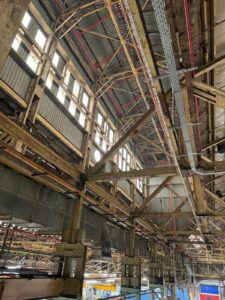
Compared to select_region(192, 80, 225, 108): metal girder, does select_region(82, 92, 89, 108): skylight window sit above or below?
above

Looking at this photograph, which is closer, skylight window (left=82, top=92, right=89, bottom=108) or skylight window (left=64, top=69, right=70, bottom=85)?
skylight window (left=64, top=69, right=70, bottom=85)

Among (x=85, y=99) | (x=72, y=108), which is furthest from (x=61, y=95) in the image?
(x=85, y=99)

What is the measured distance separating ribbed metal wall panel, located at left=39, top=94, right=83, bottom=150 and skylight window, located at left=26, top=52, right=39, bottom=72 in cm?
96

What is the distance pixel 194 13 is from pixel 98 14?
6417 mm

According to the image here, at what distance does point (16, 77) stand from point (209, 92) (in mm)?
5331

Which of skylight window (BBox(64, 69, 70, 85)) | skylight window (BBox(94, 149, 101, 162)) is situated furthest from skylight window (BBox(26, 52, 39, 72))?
skylight window (BBox(94, 149, 101, 162))

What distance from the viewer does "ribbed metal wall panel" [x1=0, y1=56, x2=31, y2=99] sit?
20.4 feet

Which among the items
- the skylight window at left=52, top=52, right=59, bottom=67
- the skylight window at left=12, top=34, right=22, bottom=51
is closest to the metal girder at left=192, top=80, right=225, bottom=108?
the skylight window at left=12, top=34, right=22, bottom=51

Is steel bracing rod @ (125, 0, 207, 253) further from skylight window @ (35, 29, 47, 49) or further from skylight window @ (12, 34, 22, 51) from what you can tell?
skylight window @ (35, 29, 47, 49)

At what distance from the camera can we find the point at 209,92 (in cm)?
489

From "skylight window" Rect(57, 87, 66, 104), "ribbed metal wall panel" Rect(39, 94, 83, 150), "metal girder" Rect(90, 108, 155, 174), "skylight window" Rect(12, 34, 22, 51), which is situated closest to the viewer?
"metal girder" Rect(90, 108, 155, 174)

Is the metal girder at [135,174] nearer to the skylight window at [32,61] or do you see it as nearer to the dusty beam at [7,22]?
the skylight window at [32,61]

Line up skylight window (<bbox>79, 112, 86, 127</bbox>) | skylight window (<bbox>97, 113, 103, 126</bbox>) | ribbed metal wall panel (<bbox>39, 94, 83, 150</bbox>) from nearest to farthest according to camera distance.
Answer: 1. ribbed metal wall panel (<bbox>39, 94, 83, 150</bbox>)
2. skylight window (<bbox>79, 112, 86, 127</bbox>)
3. skylight window (<bbox>97, 113, 103, 126</bbox>)

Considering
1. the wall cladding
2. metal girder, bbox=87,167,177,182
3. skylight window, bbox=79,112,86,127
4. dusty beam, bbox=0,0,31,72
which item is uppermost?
skylight window, bbox=79,112,86,127
